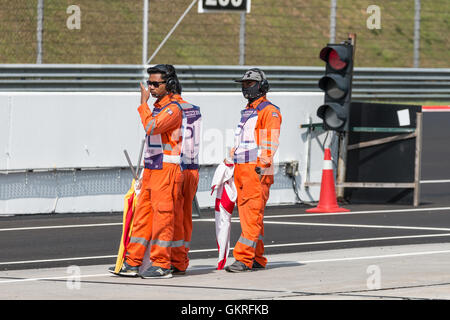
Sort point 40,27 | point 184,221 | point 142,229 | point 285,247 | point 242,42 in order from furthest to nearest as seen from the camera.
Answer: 1. point 242,42
2. point 40,27
3. point 285,247
4. point 184,221
5. point 142,229

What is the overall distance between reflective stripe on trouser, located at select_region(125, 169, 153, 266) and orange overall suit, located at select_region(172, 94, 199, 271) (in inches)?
10.8

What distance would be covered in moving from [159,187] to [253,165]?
1092 millimetres

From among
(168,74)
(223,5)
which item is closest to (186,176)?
(168,74)

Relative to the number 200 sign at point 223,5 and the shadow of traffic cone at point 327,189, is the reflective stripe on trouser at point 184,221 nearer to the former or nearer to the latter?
the shadow of traffic cone at point 327,189

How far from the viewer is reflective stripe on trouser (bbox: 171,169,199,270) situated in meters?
10.5

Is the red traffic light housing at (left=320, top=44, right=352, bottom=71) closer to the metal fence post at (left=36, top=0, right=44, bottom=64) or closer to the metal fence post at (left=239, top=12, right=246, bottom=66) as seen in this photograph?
the metal fence post at (left=239, top=12, right=246, bottom=66)

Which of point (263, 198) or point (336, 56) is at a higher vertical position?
point (336, 56)

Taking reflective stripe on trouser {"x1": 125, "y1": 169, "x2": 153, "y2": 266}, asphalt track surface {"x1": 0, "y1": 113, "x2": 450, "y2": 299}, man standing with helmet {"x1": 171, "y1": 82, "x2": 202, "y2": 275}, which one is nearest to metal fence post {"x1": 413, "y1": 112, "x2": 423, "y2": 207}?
asphalt track surface {"x1": 0, "y1": 113, "x2": 450, "y2": 299}

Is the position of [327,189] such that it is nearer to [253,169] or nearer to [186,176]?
[253,169]

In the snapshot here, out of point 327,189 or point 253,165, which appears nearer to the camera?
point 253,165

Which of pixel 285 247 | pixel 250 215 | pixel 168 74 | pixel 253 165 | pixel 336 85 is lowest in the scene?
pixel 285 247

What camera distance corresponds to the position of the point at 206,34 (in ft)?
92.5

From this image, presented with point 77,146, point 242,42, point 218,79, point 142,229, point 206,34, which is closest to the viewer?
point 142,229

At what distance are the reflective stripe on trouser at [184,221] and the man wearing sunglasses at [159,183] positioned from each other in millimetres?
118
